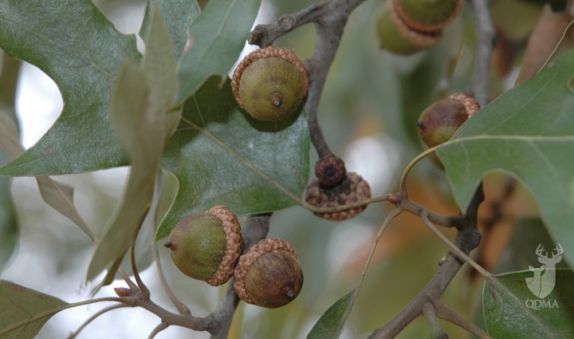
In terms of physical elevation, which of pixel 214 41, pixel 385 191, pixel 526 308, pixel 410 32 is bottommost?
pixel 385 191

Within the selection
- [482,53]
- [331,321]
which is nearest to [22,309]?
[331,321]

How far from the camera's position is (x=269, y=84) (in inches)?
32.7

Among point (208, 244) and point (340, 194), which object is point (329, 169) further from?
point (208, 244)

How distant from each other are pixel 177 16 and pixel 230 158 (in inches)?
9.1

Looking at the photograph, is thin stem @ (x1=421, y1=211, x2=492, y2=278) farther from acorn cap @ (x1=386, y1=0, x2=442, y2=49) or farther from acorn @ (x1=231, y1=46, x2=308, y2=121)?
acorn cap @ (x1=386, y1=0, x2=442, y2=49)

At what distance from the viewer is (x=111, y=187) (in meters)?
2.52

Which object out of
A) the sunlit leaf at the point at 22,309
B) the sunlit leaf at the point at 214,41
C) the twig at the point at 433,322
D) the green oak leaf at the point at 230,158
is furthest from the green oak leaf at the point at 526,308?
the sunlit leaf at the point at 22,309

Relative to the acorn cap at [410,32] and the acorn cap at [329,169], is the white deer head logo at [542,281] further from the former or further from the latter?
the acorn cap at [410,32]

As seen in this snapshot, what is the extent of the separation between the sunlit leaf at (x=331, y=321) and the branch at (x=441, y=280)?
6 cm

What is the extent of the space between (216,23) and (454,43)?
1.07 meters

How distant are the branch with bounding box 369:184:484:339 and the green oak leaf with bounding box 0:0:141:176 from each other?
0.46 meters

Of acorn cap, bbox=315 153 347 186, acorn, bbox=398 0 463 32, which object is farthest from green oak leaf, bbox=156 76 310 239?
acorn, bbox=398 0 463 32

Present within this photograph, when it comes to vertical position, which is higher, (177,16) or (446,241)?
(177,16)

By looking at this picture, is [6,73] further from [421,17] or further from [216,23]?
[421,17]
